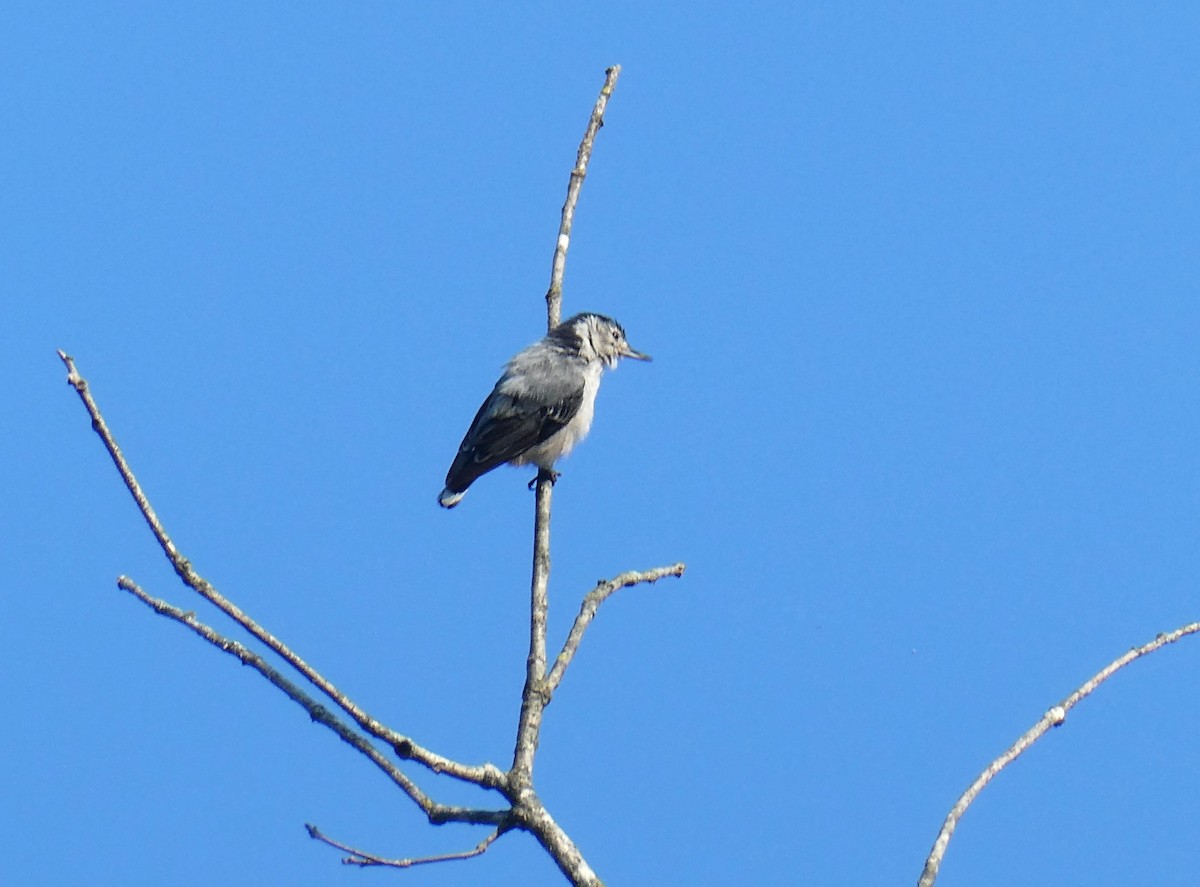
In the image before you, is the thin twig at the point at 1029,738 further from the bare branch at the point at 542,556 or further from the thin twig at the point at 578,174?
the thin twig at the point at 578,174

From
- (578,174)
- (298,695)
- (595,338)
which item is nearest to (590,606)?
(298,695)

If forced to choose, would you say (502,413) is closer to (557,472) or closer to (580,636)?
(557,472)

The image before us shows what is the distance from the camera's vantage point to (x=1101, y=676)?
101 inches

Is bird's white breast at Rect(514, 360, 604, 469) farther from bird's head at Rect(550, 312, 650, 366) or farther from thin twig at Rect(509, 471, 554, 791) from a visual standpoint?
thin twig at Rect(509, 471, 554, 791)

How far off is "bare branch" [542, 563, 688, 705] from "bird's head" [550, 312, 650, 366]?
2.28 m

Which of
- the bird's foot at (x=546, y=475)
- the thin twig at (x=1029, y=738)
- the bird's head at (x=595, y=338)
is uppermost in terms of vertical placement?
the bird's head at (x=595, y=338)

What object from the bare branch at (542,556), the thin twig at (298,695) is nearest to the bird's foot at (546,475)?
the bare branch at (542,556)

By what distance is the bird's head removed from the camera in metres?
5.71

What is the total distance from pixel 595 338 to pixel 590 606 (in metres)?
2.83

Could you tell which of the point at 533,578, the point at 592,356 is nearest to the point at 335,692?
the point at 533,578

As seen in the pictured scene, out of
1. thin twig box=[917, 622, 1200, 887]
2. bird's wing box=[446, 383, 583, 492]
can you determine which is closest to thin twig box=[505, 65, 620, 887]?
thin twig box=[917, 622, 1200, 887]

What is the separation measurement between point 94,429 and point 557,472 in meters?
3.19

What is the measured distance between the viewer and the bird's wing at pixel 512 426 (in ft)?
18.2

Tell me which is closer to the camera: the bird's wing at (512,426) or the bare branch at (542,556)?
the bare branch at (542,556)
